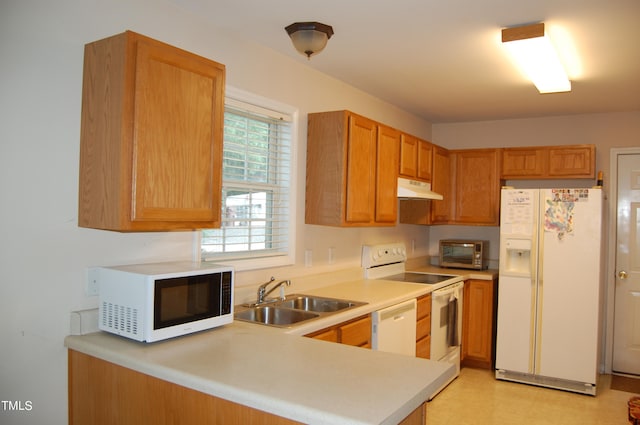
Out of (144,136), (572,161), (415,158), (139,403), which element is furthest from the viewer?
(572,161)

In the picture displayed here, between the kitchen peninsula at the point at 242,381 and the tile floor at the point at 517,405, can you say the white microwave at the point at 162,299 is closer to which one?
the kitchen peninsula at the point at 242,381

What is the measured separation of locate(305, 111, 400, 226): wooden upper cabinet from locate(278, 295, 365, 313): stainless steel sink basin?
0.53m

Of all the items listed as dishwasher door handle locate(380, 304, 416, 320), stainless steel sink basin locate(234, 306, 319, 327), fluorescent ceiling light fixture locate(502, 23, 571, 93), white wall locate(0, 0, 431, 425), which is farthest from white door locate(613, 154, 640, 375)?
white wall locate(0, 0, 431, 425)

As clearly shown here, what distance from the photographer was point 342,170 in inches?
130

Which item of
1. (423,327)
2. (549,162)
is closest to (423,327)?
(423,327)

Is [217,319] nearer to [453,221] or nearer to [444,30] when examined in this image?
[444,30]

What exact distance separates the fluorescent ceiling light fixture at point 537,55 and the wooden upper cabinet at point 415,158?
1.09 meters

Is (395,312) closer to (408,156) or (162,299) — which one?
(408,156)

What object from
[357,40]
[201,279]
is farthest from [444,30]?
[201,279]

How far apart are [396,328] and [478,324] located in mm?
1704

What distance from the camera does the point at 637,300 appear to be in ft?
15.2

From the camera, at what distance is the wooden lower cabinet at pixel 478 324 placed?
4609mm

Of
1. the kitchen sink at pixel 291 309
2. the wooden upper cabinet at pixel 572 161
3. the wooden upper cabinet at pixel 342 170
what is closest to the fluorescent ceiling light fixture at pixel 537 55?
the wooden upper cabinet at pixel 342 170

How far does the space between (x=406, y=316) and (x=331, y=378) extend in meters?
1.92
